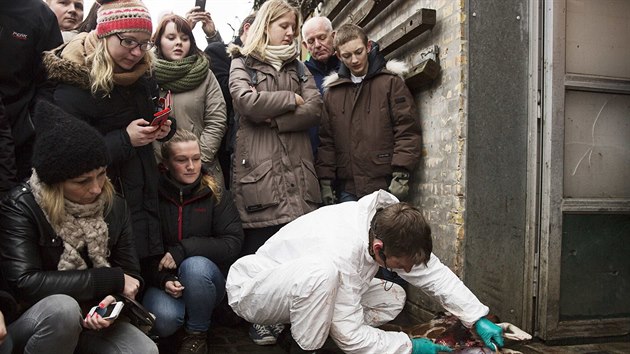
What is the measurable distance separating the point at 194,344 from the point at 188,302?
0.24m

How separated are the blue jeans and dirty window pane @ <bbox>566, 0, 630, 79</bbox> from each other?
2.65m

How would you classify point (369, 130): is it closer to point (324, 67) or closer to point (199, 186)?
point (324, 67)

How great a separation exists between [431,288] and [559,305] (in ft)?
3.55

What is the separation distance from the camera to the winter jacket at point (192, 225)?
11.3 feet

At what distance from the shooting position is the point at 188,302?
10.9 ft

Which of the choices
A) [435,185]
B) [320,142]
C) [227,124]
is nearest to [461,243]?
[435,185]

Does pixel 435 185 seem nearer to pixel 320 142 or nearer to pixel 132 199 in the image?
pixel 320 142

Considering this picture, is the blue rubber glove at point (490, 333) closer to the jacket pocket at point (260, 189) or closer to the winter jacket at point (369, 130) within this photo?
the winter jacket at point (369, 130)

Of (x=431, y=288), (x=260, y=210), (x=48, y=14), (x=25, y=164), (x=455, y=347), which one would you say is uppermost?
(x=48, y=14)

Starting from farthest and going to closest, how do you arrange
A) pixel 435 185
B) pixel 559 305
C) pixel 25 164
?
pixel 435 185
pixel 559 305
pixel 25 164

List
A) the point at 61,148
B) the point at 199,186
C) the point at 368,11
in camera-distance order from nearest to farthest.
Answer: the point at 61,148, the point at 199,186, the point at 368,11

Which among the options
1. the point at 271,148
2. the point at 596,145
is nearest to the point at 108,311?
the point at 271,148

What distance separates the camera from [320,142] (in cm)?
437

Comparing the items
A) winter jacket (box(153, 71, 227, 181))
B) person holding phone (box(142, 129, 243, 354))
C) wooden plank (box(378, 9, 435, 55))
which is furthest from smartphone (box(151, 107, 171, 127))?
wooden plank (box(378, 9, 435, 55))
